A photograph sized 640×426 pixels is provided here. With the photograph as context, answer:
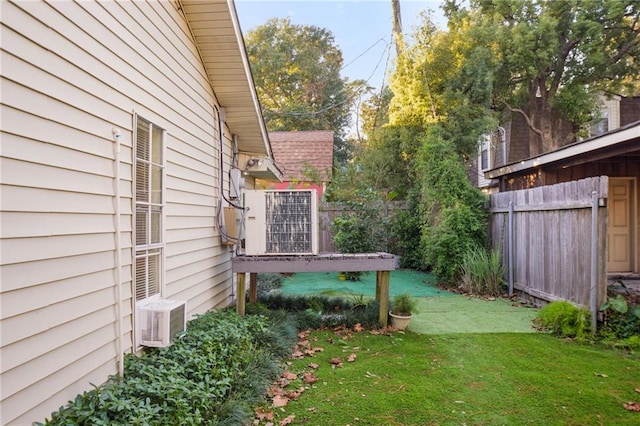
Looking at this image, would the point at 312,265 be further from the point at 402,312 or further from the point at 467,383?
the point at 467,383

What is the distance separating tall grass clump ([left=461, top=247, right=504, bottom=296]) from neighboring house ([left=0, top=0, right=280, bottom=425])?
5.34m

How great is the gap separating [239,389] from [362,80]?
2216 centimetres

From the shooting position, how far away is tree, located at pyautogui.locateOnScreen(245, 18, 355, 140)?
21859 millimetres

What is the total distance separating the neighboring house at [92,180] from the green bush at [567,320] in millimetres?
4548

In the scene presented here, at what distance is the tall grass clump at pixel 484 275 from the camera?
7.73 meters

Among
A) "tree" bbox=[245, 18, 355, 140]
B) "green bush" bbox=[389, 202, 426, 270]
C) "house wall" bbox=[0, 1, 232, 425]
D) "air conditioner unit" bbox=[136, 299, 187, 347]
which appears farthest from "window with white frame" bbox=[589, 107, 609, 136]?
"air conditioner unit" bbox=[136, 299, 187, 347]

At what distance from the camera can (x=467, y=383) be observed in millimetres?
3723

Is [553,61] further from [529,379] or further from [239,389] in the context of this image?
[239,389]

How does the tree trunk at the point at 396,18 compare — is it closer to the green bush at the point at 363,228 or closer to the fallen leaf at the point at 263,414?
the green bush at the point at 363,228

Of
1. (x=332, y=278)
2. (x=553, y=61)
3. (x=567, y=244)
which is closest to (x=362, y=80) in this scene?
(x=553, y=61)

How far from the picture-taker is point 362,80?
2327cm

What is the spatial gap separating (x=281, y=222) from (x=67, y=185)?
3.11 metres

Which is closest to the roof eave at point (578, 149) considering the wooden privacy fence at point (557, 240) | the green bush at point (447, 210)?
the wooden privacy fence at point (557, 240)

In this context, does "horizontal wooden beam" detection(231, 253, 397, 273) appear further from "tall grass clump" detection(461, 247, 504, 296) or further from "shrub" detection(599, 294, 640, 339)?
"tall grass clump" detection(461, 247, 504, 296)
